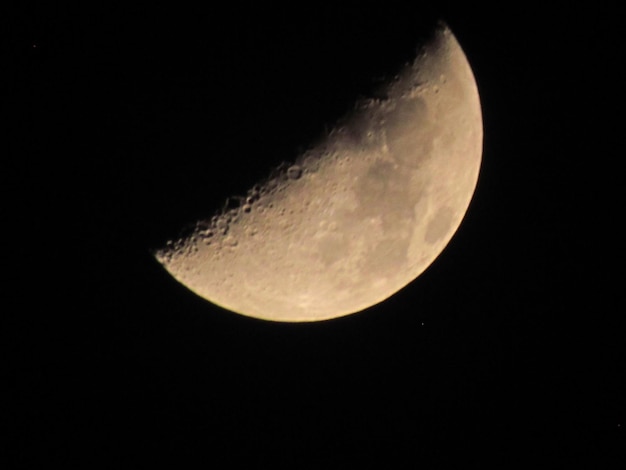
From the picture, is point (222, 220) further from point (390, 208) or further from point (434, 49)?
point (434, 49)

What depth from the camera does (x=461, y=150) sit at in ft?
9.02

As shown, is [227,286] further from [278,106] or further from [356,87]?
[356,87]

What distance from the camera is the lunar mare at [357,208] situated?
7.94ft

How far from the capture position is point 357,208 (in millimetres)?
2475

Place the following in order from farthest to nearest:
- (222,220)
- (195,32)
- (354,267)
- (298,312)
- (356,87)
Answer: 1. (298,312)
2. (354,267)
3. (222,220)
4. (356,87)
5. (195,32)

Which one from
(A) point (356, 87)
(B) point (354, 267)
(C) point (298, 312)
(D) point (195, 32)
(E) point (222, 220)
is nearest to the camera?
(D) point (195, 32)

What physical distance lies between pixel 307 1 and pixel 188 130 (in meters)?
0.77

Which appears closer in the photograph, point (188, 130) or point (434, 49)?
point (188, 130)

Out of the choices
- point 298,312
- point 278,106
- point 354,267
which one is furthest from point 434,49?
point 298,312

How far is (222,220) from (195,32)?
87cm

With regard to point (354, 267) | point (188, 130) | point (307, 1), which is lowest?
point (354, 267)

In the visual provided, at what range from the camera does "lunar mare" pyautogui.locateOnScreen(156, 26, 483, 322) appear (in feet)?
7.94

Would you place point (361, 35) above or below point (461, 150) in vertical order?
above

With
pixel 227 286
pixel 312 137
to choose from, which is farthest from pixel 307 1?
pixel 227 286
